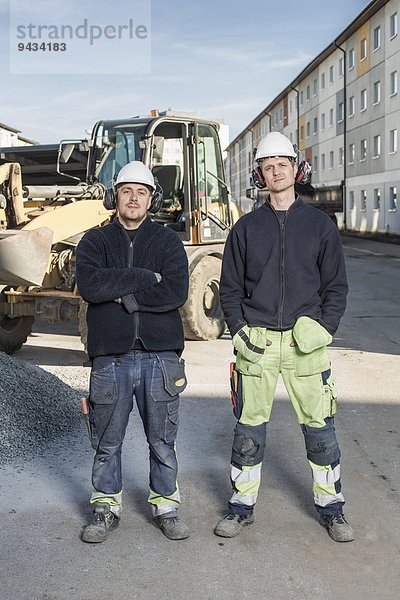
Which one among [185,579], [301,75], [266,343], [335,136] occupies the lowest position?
[185,579]

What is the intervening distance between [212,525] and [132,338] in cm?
115

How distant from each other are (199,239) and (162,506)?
21.1ft

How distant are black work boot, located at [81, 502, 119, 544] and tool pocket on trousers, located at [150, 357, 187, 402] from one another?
2.15 ft

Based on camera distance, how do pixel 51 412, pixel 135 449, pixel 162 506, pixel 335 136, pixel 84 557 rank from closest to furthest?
pixel 84 557 → pixel 162 506 → pixel 135 449 → pixel 51 412 → pixel 335 136

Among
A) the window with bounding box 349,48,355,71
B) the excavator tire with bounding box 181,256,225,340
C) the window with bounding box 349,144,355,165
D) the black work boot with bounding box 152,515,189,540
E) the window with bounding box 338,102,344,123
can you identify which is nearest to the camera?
the black work boot with bounding box 152,515,189,540

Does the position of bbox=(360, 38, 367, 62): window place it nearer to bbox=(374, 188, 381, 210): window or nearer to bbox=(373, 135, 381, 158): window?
bbox=(373, 135, 381, 158): window

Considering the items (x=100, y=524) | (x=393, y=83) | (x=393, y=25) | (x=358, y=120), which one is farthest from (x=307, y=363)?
(x=358, y=120)

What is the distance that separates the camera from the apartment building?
3528 centimetres

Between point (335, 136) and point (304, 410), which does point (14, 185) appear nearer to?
point (304, 410)

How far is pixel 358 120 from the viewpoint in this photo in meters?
40.6

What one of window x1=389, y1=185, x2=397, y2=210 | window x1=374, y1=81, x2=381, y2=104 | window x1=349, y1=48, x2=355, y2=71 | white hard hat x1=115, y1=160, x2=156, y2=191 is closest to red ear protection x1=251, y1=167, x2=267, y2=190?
white hard hat x1=115, y1=160, x2=156, y2=191

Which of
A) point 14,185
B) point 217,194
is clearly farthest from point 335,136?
point 14,185

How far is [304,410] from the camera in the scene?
156 inches

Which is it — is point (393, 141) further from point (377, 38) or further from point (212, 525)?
point (212, 525)
